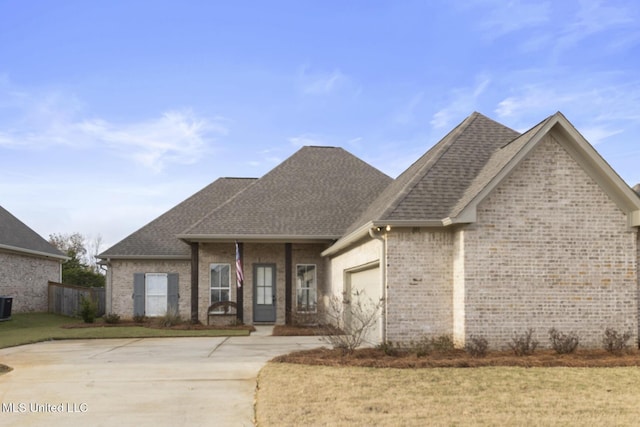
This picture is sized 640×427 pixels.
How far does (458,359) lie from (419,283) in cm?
261

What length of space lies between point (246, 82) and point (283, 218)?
905cm

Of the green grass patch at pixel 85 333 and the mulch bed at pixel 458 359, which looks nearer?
the mulch bed at pixel 458 359

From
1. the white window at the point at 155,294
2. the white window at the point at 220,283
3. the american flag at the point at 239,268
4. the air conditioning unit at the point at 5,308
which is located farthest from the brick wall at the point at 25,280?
the american flag at the point at 239,268

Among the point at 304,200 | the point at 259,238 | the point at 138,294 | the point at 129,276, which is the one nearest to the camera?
the point at 259,238

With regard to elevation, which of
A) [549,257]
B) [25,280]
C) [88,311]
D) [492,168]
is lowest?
[88,311]

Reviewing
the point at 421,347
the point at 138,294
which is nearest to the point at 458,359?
the point at 421,347

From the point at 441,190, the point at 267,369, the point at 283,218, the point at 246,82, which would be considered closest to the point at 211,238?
the point at 283,218

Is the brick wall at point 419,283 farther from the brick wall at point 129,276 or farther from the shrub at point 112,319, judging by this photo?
the shrub at point 112,319

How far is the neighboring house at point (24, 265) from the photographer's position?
95.0 ft

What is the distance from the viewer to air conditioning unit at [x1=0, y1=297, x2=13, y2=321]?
26078 mm

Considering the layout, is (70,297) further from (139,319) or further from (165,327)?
(165,327)

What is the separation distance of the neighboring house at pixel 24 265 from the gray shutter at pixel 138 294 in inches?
244

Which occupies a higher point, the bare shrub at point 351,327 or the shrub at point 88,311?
the bare shrub at point 351,327

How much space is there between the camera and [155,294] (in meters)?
26.6
